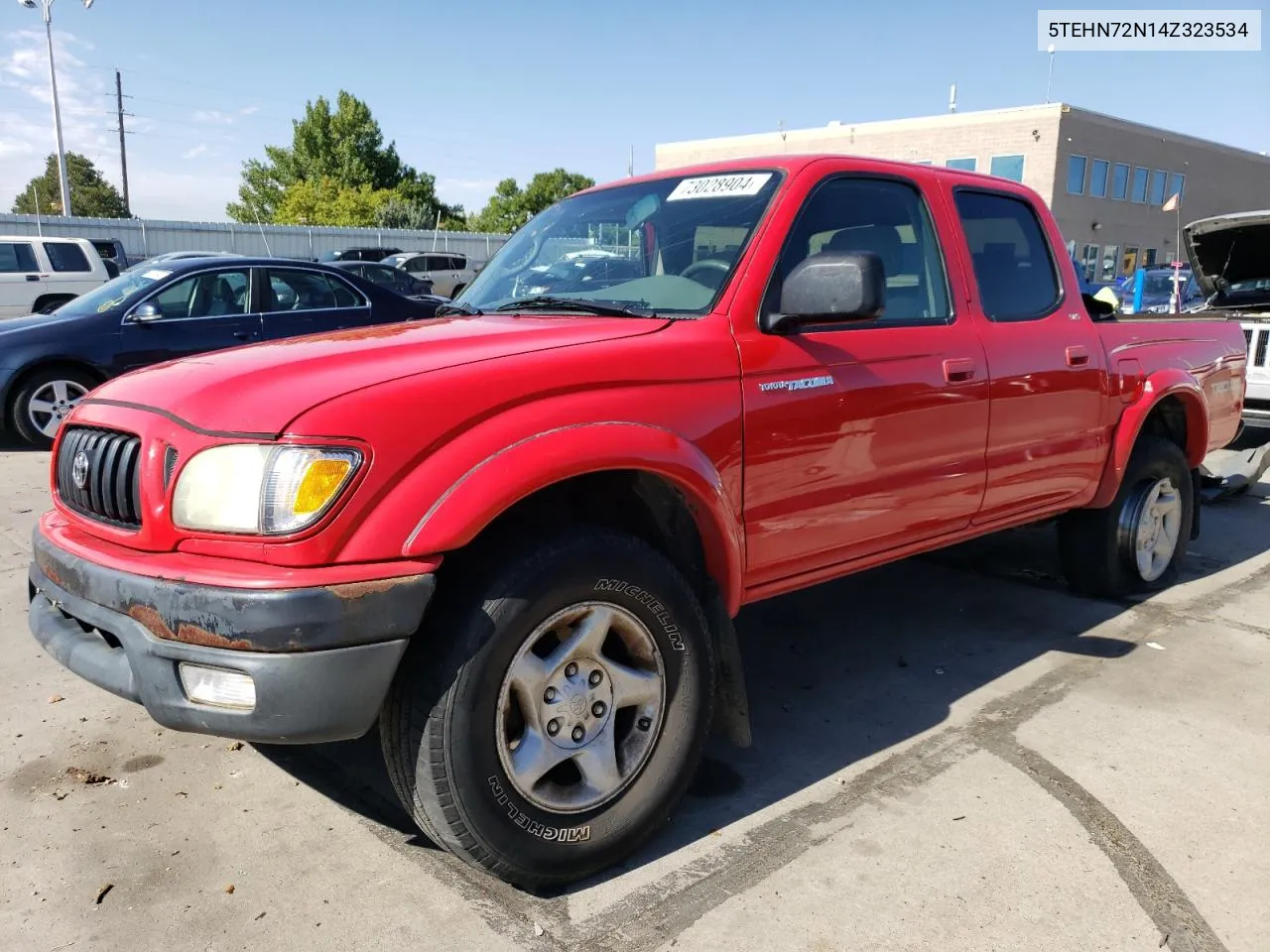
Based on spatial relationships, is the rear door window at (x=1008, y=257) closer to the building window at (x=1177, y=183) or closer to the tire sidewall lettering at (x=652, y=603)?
the tire sidewall lettering at (x=652, y=603)

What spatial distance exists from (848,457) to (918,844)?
115 cm

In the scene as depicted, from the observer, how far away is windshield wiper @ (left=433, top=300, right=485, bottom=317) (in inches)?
134

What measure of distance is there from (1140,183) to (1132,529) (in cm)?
4335

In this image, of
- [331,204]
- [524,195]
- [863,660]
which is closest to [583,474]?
[863,660]

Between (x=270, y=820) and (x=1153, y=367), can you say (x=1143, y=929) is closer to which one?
(x=270, y=820)

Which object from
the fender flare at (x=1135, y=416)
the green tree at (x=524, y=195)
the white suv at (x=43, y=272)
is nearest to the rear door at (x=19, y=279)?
the white suv at (x=43, y=272)

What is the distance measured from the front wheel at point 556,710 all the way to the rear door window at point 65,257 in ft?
47.8

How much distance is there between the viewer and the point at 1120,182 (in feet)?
132

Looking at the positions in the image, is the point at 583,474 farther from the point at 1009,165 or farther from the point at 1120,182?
the point at 1120,182

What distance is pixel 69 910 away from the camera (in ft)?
7.79

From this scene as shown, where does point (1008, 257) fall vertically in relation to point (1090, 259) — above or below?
below

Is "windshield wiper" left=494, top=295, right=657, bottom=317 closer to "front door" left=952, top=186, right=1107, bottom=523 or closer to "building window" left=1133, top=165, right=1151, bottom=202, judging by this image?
"front door" left=952, top=186, right=1107, bottom=523

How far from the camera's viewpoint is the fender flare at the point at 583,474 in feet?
6.98

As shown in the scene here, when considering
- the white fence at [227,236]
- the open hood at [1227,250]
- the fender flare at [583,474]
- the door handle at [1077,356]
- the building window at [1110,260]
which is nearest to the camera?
the fender flare at [583,474]
